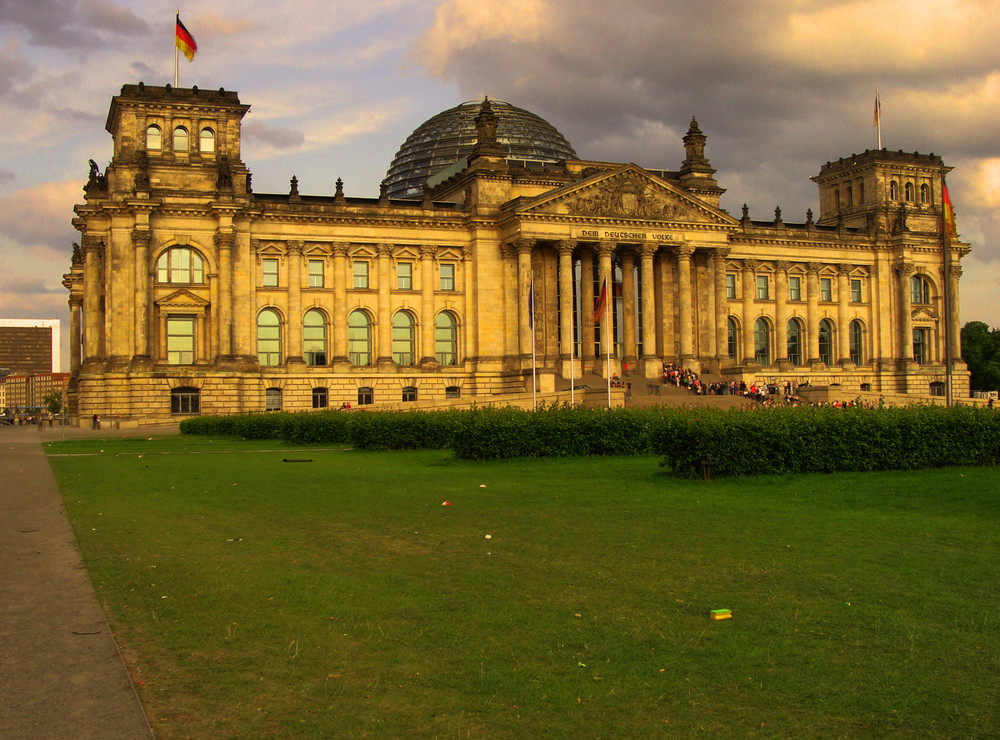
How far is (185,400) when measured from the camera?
237 feet

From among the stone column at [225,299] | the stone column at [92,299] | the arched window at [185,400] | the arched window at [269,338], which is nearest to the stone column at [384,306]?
the arched window at [269,338]

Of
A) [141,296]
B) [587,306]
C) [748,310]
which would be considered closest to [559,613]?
[141,296]

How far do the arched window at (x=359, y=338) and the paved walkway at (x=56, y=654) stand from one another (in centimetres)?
6169

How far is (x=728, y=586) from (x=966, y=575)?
3.21m

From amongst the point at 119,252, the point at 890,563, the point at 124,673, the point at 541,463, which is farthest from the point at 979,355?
the point at 124,673

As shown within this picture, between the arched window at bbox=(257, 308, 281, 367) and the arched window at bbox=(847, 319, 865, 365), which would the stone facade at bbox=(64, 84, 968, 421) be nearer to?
the arched window at bbox=(257, 308, 281, 367)

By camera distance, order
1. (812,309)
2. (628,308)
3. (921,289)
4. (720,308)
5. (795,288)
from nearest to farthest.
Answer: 1. (628,308)
2. (720,308)
3. (812,309)
4. (795,288)
5. (921,289)

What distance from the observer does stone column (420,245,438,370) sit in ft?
262

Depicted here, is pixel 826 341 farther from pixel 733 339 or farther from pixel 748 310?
pixel 733 339

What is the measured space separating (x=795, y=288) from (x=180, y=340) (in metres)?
53.4

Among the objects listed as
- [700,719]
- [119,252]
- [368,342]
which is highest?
[119,252]

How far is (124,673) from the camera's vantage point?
915 centimetres

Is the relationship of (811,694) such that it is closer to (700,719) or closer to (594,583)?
(700,719)

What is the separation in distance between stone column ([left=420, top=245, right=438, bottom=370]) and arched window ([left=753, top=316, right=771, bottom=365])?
98.5ft
